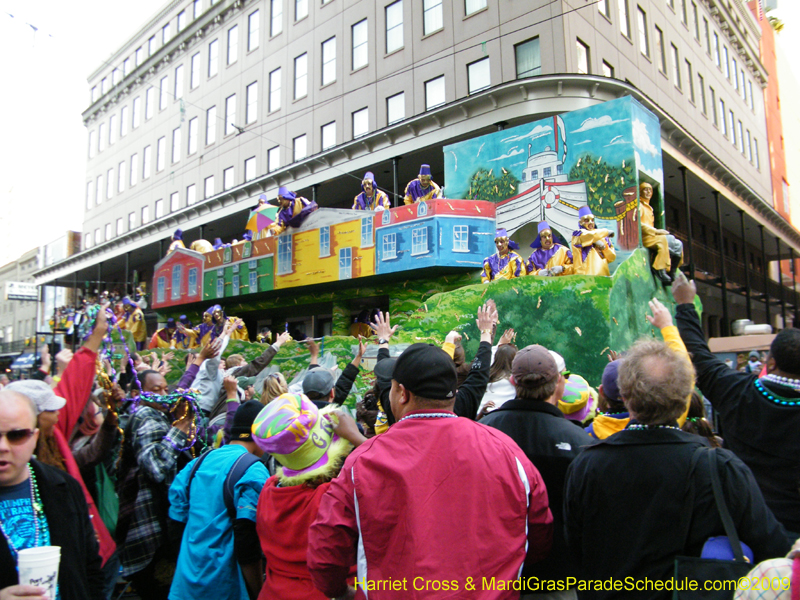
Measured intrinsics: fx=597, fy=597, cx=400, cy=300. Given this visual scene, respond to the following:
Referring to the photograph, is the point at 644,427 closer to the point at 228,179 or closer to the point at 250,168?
the point at 250,168

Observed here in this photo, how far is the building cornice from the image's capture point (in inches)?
626

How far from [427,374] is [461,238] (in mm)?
12230

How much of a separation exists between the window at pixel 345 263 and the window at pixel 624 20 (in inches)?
462

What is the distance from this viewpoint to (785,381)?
9.50 ft

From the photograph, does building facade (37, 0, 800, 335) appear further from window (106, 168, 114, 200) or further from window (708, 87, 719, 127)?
window (106, 168, 114, 200)

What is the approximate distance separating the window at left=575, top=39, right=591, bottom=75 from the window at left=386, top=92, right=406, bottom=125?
6.05m

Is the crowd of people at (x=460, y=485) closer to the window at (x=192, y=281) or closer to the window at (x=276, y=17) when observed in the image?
the window at (x=192, y=281)

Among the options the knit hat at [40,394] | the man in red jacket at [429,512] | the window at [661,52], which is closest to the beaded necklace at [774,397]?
the man in red jacket at [429,512]

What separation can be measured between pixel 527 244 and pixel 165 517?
40.5 ft

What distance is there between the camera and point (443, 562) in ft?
7.33

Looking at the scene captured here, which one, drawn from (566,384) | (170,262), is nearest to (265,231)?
(170,262)

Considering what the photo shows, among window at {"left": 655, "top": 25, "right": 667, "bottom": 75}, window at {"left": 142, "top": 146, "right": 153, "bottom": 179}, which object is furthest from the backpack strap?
window at {"left": 142, "top": 146, "right": 153, "bottom": 179}

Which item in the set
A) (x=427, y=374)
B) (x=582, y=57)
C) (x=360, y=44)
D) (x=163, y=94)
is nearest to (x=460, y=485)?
(x=427, y=374)

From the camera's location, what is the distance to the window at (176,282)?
912 inches
